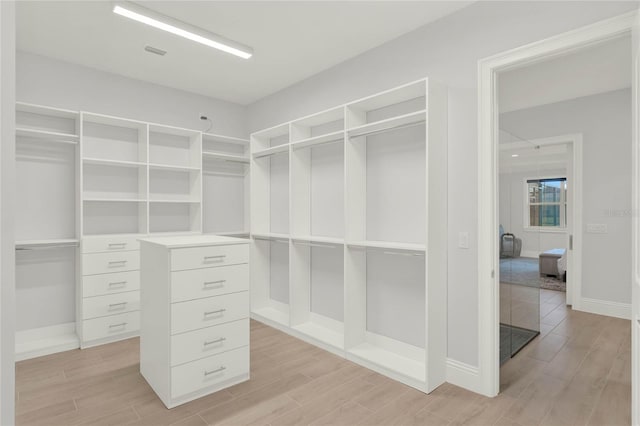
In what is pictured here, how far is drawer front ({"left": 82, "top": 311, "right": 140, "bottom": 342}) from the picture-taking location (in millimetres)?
3359

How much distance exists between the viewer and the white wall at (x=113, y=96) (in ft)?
11.2

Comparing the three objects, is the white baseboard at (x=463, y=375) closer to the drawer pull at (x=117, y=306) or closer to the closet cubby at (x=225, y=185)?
the closet cubby at (x=225, y=185)

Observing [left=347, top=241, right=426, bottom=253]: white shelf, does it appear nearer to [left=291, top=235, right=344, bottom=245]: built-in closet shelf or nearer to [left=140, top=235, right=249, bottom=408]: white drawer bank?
[left=291, top=235, right=344, bottom=245]: built-in closet shelf

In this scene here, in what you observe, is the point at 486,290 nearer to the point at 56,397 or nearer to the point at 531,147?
the point at 531,147

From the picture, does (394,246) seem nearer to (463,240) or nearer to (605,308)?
(463,240)

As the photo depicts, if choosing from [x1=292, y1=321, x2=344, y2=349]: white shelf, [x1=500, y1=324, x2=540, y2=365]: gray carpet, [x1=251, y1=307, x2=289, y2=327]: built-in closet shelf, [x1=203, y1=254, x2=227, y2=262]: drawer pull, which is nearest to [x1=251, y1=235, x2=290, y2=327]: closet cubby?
[x1=251, y1=307, x2=289, y2=327]: built-in closet shelf

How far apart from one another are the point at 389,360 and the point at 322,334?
843 millimetres

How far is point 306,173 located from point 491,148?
202 cm

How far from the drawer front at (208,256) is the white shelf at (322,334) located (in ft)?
4.18

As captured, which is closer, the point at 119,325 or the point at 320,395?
the point at 320,395

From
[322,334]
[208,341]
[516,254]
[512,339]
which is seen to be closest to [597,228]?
[516,254]

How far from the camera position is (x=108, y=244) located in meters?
3.46

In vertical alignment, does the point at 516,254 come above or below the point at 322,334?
above

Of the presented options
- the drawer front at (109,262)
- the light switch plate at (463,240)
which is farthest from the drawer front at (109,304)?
the light switch plate at (463,240)
